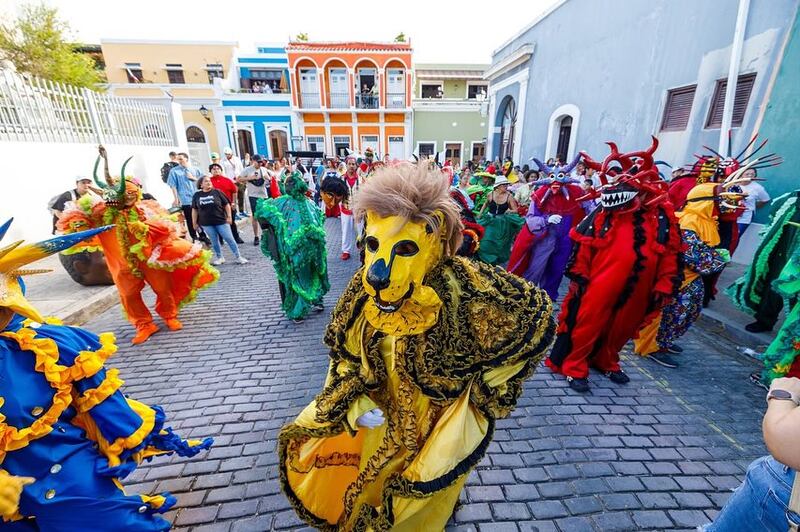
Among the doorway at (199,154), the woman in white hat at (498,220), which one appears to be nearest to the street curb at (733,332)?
the woman in white hat at (498,220)

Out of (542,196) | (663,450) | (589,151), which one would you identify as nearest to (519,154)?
(589,151)

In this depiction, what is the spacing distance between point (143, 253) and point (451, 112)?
26.1 meters

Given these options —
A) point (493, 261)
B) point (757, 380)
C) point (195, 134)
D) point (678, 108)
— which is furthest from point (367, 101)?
point (757, 380)

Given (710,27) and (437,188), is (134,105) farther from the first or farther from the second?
(710,27)

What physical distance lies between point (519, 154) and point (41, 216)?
52.0ft

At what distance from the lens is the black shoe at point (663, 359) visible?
13.1ft

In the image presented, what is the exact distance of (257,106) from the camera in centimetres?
2550

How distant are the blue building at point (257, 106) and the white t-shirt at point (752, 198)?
24.7m

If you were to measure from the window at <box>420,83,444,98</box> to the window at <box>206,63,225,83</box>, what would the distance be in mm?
15728

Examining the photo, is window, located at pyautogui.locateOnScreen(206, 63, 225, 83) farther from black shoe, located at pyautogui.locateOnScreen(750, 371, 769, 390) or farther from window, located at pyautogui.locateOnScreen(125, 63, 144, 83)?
black shoe, located at pyautogui.locateOnScreen(750, 371, 769, 390)

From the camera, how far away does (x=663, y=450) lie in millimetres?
2859

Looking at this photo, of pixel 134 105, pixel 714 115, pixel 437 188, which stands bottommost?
pixel 437 188

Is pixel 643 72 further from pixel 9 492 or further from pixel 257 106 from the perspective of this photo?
pixel 257 106

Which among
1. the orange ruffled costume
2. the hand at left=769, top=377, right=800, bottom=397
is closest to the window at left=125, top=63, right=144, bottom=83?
the orange ruffled costume
